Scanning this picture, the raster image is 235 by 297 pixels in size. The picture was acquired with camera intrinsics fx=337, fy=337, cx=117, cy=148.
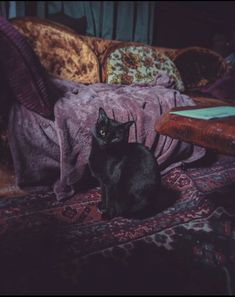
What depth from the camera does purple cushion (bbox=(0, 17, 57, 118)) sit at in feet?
5.08

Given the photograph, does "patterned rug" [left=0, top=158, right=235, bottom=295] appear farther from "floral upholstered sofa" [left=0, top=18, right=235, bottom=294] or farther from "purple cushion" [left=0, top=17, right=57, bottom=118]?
"purple cushion" [left=0, top=17, right=57, bottom=118]

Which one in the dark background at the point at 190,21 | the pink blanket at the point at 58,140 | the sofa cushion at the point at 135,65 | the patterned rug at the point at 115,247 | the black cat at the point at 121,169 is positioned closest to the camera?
the patterned rug at the point at 115,247

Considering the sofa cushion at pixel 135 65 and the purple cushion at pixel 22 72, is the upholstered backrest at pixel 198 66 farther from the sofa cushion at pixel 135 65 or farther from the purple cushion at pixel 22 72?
the purple cushion at pixel 22 72

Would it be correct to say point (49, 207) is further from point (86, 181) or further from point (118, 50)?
point (118, 50)

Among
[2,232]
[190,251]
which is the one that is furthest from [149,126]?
[2,232]

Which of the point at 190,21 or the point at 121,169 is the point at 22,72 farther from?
the point at 190,21

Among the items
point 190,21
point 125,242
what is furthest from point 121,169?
point 190,21

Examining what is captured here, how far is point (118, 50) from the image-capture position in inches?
122

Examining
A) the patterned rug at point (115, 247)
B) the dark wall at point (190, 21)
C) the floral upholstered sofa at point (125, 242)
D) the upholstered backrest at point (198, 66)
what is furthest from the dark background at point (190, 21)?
the patterned rug at point (115, 247)

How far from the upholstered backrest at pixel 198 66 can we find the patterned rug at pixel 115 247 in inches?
82.7

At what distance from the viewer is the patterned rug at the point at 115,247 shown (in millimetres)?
1052

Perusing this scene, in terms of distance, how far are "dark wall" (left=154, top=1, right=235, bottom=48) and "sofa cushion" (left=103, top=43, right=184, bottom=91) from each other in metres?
1.50

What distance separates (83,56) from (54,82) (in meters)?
0.92

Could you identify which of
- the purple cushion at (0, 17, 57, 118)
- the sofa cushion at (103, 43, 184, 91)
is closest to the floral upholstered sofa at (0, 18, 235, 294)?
the purple cushion at (0, 17, 57, 118)
